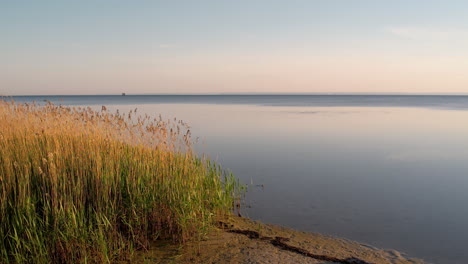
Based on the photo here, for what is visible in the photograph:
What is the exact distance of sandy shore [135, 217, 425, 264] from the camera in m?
5.62

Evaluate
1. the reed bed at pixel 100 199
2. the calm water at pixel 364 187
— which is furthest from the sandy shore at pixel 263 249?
the calm water at pixel 364 187

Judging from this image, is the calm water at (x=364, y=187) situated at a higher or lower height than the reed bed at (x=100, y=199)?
lower

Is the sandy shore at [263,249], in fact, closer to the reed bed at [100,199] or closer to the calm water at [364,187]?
the reed bed at [100,199]

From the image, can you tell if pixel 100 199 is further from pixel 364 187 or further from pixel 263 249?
pixel 364 187

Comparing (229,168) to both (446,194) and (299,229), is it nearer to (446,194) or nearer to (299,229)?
(299,229)

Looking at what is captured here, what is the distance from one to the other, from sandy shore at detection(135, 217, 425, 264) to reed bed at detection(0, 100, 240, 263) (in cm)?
28

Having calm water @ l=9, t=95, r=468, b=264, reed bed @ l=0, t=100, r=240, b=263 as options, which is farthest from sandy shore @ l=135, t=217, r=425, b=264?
calm water @ l=9, t=95, r=468, b=264

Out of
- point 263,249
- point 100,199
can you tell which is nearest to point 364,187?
point 263,249

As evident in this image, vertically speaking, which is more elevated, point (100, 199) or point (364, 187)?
point (100, 199)

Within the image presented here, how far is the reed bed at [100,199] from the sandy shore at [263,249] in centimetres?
28

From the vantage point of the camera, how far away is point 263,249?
240 inches

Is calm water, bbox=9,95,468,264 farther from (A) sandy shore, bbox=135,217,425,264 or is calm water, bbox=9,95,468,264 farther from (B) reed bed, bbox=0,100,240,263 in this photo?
(B) reed bed, bbox=0,100,240,263

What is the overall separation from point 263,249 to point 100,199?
295 centimetres

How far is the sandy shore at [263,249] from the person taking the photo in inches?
221
